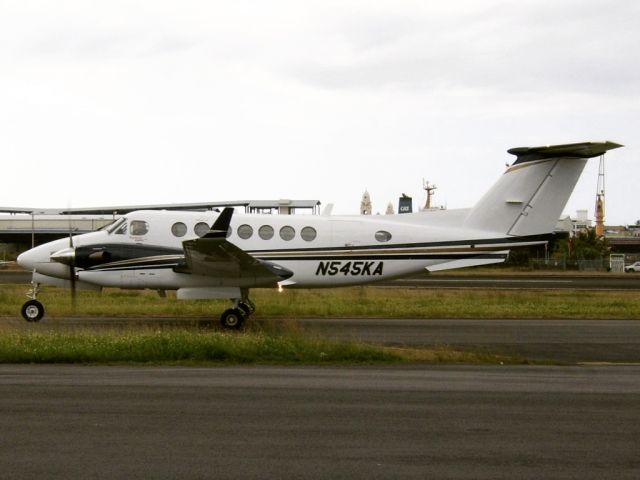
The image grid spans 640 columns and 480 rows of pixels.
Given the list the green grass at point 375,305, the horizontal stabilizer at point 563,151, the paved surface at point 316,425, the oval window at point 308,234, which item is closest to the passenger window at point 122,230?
the green grass at point 375,305

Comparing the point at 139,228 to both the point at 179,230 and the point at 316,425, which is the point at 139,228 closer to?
the point at 179,230

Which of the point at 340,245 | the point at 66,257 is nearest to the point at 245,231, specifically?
the point at 340,245

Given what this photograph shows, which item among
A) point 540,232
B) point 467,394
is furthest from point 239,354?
point 540,232

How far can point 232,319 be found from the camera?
2094 cm

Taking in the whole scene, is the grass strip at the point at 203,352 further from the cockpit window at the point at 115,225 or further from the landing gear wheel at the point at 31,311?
the cockpit window at the point at 115,225

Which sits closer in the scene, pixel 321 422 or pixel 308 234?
pixel 321 422

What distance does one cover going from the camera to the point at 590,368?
14.1m

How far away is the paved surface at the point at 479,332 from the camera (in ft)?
55.1

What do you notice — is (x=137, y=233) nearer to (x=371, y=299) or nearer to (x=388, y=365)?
(x=388, y=365)

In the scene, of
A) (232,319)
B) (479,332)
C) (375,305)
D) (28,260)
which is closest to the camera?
(479,332)

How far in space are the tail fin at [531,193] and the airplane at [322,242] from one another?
3 cm

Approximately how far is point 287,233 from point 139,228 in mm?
4309

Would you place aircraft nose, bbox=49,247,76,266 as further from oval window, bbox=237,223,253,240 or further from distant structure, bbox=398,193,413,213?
distant structure, bbox=398,193,413,213

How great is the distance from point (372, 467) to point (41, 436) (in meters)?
3.51
